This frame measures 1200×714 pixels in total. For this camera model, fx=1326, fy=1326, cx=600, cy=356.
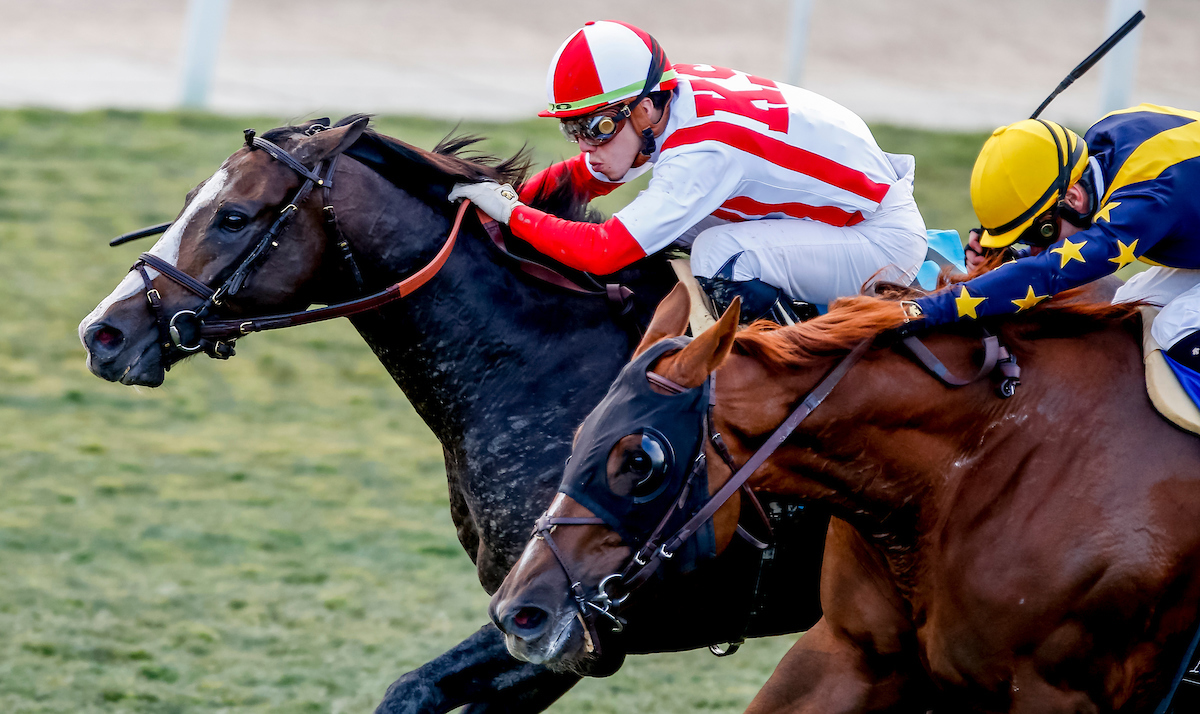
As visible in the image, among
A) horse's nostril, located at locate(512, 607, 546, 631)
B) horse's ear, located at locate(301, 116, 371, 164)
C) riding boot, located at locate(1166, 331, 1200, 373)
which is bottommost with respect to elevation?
horse's nostril, located at locate(512, 607, 546, 631)

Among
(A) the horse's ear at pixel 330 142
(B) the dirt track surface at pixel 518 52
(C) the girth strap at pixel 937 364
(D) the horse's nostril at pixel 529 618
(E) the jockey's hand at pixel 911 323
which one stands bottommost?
(B) the dirt track surface at pixel 518 52

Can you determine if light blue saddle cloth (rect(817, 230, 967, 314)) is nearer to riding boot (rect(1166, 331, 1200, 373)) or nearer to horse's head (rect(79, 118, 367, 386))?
riding boot (rect(1166, 331, 1200, 373))

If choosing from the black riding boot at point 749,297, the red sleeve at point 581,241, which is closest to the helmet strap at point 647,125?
the red sleeve at point 581,241

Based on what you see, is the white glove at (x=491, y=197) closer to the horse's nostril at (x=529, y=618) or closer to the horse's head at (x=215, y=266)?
the horse's head at (x=215, y=266)

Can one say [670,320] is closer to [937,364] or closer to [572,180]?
[937,364]

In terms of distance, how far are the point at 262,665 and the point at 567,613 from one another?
3.02 meters

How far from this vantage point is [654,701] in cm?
510

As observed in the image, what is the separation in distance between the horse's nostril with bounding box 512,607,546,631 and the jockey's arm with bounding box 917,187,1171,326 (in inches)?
41.7

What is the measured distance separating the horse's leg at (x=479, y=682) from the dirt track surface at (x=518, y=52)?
29.3 ft

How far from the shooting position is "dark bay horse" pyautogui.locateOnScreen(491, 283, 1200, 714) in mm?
2770

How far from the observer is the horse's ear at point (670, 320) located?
9.25 feet

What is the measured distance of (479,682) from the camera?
360 cm

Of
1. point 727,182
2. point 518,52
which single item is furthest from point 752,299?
point 518,52

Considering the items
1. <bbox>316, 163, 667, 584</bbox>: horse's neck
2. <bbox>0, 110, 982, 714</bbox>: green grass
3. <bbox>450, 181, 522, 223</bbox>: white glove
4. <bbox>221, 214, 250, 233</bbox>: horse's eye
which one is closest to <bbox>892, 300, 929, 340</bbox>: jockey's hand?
<bbox>316, 163, 667, 584</bbox>: horse's neck
